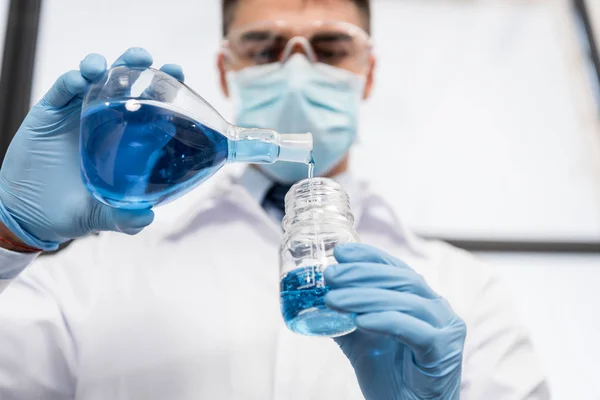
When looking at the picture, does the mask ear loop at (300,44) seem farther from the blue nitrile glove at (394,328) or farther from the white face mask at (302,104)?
the blue nitrile glove at (394,328)

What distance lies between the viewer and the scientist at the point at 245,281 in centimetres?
71

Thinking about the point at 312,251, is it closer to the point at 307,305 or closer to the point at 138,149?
the point at 307,305

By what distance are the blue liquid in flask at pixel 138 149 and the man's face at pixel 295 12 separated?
1.75 feet

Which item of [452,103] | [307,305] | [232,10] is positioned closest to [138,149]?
[307,305]

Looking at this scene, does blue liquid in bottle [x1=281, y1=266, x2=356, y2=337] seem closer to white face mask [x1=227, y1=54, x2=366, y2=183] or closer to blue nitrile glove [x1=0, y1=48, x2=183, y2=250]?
blue nitrile glove [x1=0, y1=48, x2=183, y2=250]

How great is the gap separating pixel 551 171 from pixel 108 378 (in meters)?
1.40

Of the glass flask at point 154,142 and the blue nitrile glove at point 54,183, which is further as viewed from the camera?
the blue nitrile glove at point 54,183

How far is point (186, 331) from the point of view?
95cm

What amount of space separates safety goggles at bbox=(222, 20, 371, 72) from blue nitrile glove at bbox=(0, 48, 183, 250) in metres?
0.40

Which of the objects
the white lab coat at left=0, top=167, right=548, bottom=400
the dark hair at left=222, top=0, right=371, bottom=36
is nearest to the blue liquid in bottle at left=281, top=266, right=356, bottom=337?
the white lab coat at left=0, top=167, right=548, bottom=400

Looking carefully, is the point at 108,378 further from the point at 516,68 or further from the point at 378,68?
the point at 516,68

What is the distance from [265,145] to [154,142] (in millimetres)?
134

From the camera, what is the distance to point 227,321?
96 cm

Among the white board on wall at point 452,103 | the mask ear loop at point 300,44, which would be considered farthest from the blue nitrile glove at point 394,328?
the white board on wall at point 452,103
